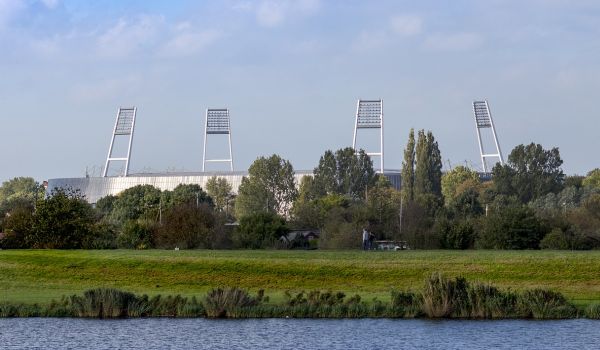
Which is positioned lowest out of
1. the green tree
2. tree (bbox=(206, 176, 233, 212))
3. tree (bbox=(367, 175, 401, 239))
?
tree (bbox=(367, 175, 401, 239))

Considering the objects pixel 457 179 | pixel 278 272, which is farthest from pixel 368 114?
pixel 278 272

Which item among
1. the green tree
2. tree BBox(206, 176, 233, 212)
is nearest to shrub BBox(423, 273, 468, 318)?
tree BBox(206, 176, 233, 212)

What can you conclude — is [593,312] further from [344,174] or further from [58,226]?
[344,174]

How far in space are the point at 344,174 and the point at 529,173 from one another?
69.9 feet

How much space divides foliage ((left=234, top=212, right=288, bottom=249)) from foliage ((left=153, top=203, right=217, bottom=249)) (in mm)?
2950

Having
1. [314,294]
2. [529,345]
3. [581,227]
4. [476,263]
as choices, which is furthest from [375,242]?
[529,345]

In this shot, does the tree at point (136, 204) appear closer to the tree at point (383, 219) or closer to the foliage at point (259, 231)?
the foliage at point (259, 231)

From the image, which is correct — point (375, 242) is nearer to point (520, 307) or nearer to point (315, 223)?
point (315, 223)

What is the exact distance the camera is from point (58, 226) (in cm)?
6569

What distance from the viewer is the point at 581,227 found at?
8506 cm

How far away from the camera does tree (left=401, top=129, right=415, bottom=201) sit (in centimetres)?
12231

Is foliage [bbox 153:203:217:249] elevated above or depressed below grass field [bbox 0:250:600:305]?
above

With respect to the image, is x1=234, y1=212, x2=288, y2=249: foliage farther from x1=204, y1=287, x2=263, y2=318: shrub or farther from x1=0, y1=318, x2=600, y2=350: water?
x1=0, y1=318, x2=600, y2=350: water

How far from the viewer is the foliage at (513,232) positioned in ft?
241
